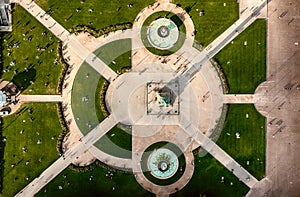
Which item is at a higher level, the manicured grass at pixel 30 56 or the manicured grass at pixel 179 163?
the manicured grass at pixel 30 56

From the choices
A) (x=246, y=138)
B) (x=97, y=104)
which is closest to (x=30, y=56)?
(x=97, y=104)

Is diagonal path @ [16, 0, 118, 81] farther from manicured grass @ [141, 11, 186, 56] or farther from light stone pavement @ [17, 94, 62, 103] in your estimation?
light stone pavement @ [17, 94, 62, 103]

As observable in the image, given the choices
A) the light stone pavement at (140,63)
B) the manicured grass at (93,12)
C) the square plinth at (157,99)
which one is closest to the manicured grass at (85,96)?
the light stone pavement at (140,63)

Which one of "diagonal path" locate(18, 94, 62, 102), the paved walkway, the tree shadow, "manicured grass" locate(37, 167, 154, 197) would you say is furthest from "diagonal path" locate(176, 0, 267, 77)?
the tree shadow

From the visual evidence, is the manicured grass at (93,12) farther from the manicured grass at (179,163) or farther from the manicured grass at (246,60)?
the manicured grass at (179,163)

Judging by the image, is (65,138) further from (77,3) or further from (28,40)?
(77,3)

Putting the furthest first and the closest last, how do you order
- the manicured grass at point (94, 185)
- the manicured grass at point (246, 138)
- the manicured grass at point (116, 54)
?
the manicured grass at point (246, 138), the manicured grass at point (116, 54), the manicured grass at point (94, 185)
